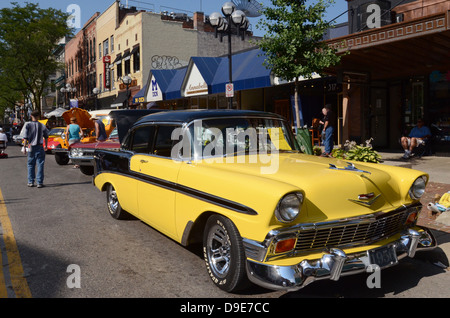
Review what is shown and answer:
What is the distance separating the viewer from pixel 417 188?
4141 mm

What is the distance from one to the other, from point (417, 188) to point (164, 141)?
9.48 ft

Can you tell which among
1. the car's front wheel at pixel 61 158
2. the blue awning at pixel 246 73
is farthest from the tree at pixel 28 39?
the car's front wheel at pixel 61 158

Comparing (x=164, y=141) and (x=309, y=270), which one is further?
(x=164, y=141)

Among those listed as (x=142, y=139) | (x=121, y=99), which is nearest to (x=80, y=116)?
(x=142, y=139)

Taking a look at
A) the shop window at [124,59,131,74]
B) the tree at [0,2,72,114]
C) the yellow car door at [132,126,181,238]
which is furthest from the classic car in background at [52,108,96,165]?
the tree at [0,2,72,114]

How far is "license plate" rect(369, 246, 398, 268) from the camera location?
11.4ft

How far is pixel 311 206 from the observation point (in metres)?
3.43

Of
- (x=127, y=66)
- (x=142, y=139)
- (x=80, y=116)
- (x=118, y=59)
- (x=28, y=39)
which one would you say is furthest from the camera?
(x=28, y=39)

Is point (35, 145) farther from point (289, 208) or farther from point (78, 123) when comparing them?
point (289, 208)

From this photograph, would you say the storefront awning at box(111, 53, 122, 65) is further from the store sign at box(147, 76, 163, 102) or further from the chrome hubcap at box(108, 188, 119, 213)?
the chrome hubcap at box(108, 188, 119, 213)

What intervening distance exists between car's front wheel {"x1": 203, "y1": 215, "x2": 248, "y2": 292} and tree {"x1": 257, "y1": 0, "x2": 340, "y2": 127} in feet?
26.8

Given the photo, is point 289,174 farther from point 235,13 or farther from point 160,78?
point 160,78

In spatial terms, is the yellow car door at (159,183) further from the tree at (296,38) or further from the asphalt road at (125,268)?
the tree at (296,38)
